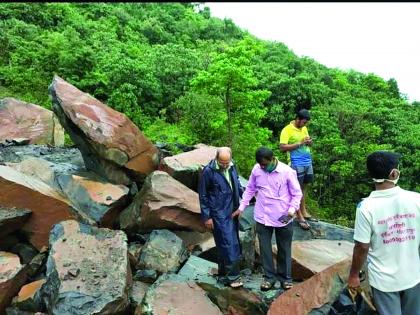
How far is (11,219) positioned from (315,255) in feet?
14.2

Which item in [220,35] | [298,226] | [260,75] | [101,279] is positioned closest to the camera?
[101,279]

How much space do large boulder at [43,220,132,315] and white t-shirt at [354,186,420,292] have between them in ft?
9.66

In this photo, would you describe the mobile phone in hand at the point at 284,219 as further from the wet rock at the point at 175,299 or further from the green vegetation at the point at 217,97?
the green vegetation at the point at 217,97

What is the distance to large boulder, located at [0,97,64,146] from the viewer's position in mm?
11031

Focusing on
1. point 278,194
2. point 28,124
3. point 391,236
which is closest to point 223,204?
point 278,194

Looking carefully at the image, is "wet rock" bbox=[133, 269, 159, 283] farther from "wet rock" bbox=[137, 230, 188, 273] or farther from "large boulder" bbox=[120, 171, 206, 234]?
"large boulder" bbox=[120, 171, 206, 234]

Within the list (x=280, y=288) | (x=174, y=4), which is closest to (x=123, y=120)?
(x=280, y=288)

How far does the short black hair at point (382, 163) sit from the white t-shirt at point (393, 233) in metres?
0.13

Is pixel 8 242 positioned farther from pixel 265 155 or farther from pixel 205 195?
pixel 265 155

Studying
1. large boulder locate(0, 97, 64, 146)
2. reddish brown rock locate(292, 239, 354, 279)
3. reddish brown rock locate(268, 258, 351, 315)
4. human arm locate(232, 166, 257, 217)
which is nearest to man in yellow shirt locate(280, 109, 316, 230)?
reddish brown rock locate(292, 239, 354, 279)

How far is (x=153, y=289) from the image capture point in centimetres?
532

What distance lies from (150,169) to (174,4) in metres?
32.3

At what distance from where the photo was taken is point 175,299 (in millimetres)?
5242

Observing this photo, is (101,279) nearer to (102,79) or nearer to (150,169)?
(150,169)
